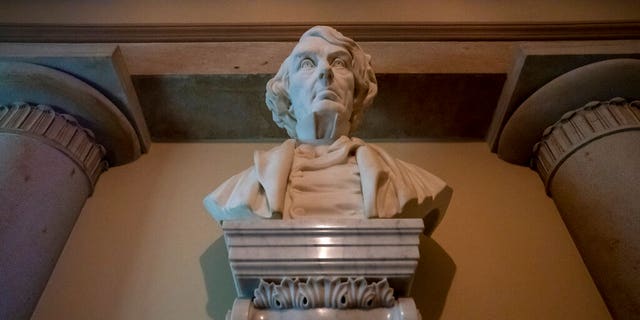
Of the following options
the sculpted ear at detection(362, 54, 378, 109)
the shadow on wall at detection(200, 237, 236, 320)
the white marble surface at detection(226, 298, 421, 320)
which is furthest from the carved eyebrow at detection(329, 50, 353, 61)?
the white marble surface at detection(226, 298, 421, 320)

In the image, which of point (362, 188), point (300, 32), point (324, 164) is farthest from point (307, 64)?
point (300, 32)

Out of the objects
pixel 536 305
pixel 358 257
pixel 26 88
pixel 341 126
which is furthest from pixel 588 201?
pixel 26 88

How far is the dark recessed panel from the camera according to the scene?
14.1 ft

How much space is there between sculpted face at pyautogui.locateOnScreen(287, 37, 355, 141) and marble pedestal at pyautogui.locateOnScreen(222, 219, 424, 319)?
2.68 ft

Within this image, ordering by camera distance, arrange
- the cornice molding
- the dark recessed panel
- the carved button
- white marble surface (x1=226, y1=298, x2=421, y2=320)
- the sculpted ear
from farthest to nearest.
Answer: the cornice molding → the dark recessed panel → the sculpted ear → the carved button → white marble surface (x1=226, y1=298, x2=421, y2=320)

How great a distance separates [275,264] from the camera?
230 centimetres

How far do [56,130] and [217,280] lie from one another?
1.46 meters

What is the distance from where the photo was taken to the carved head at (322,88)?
3.06 meters

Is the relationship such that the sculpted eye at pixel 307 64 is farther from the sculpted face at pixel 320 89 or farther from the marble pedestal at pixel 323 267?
the marble pedestal at pixel 323 267

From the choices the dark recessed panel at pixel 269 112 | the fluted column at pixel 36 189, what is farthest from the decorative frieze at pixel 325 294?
the dark recessed panel at pixel 269 112

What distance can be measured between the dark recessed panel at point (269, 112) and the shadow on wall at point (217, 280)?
42.7 inches

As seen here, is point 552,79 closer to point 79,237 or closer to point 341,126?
point 341,126

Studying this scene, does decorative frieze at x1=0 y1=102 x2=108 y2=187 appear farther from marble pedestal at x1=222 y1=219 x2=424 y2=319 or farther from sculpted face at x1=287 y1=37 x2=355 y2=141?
marble pedestal at x1=222 y1=219 x2=424 y2=319

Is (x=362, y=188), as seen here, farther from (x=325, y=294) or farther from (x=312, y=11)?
(x=312, y=11)
